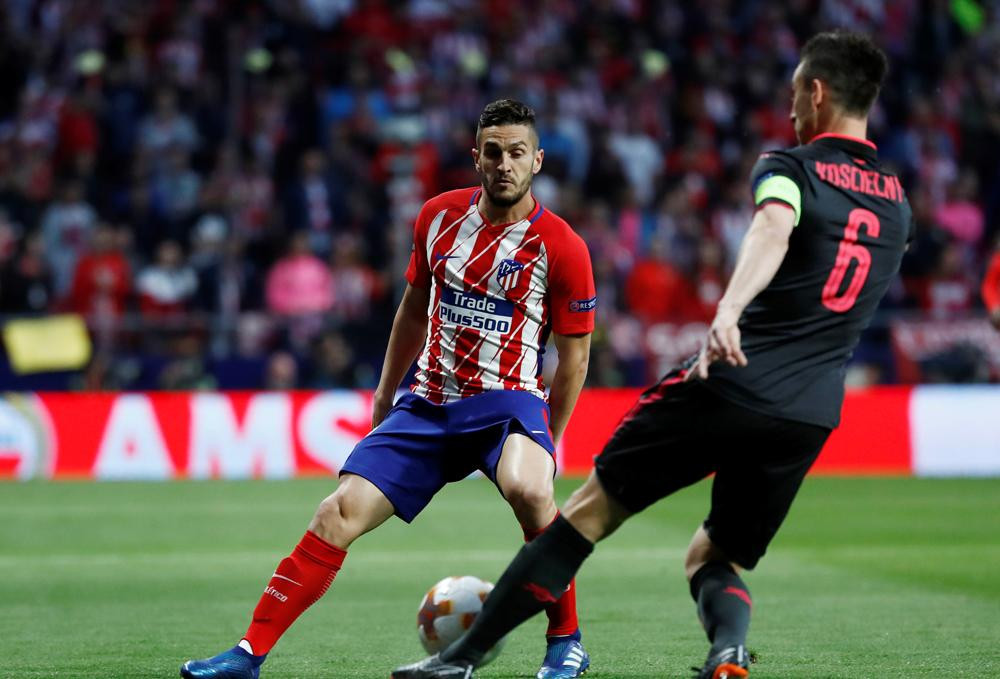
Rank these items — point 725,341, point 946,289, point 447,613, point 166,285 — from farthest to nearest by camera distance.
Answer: point 946,289 → point 166,285 → point 447,613 → point 725,341

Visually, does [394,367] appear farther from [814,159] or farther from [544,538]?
[814,159]

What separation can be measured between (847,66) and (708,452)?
127 cm

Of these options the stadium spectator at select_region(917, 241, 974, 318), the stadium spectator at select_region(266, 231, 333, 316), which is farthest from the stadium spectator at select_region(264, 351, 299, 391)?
the stadium spectator at select_region(917, 241, 974, 318)

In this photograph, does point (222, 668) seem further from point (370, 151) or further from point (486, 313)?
point (370, 151)

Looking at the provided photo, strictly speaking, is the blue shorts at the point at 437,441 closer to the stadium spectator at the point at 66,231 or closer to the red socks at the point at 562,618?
the red socks at the point at 562,618

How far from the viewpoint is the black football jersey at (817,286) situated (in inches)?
177

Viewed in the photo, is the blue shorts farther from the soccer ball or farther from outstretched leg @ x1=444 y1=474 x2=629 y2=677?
outstretched leg @ x1=444 y1=474 x2=629 y2=677

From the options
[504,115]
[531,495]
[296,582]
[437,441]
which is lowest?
[296,582]

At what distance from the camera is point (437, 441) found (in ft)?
18.2

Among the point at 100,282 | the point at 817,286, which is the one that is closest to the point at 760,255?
the point at 817,286

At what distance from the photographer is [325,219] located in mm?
17094

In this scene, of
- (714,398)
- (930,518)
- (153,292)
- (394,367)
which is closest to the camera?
(714,398)

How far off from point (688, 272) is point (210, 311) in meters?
5.46

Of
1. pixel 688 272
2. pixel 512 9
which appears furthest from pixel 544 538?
pixel 512 9
